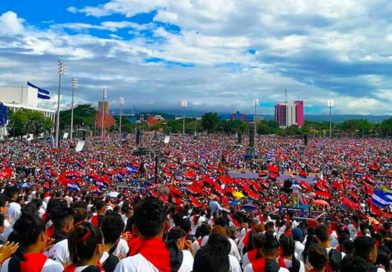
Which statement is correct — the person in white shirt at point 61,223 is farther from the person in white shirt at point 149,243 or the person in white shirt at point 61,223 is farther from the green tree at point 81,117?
the green tree at point 81,117

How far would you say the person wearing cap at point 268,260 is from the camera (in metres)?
4.45

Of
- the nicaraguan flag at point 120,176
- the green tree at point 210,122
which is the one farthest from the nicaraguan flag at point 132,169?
the green tree at point 210,122

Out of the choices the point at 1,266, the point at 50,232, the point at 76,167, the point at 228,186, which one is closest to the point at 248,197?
the point at 228,186

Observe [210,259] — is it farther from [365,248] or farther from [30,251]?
[365,248]

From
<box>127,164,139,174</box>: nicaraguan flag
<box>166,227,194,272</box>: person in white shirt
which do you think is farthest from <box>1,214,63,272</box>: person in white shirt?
<box>127,164,139,174</box>: nicaraguan flag

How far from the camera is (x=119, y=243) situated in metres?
5.13

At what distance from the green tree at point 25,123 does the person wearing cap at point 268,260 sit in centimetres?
9715

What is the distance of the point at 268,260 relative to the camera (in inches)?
178

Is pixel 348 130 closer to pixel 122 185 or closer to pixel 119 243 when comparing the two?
pixel 122 185

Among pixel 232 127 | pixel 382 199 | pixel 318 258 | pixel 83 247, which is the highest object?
pixel 232 127

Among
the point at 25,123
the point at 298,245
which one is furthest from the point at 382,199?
the point at 25,123

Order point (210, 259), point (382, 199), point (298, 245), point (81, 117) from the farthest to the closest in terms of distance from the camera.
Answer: point (81, 117)
point (382, 199)
point (298, 245)
point (210, 259)

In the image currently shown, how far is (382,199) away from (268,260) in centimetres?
1308

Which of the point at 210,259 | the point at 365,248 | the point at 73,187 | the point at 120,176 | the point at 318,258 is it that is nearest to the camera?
the point at 210,259
